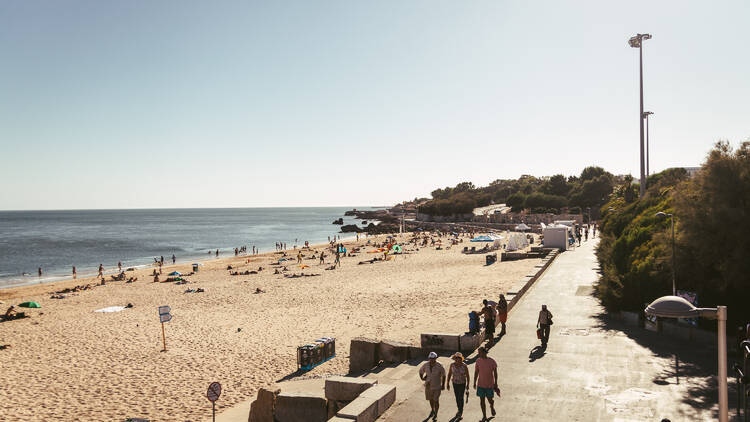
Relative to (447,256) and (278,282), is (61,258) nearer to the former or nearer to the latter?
(278,282)

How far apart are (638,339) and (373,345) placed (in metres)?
7.13

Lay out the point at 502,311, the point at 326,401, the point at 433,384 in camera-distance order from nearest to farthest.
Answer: the point at 433,384, the point at 326,401, the point at 502,311

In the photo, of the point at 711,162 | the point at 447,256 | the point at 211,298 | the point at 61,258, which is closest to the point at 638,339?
the point at 711,162

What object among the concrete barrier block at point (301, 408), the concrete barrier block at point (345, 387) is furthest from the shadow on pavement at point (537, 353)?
the concrete barrier block at point (301, 408)

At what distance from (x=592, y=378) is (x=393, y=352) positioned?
4695mm

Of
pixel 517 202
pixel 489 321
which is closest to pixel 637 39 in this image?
pixel 489 321

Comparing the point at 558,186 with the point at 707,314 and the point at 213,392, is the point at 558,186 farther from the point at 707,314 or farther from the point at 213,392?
the point at 707,314

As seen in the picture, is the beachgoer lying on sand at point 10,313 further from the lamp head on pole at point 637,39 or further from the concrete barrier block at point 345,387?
the lamp head on pole at point 637,39

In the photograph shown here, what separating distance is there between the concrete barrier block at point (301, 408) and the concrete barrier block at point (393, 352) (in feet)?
10.8

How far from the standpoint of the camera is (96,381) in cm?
1407

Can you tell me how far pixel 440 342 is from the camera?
11.8 meters

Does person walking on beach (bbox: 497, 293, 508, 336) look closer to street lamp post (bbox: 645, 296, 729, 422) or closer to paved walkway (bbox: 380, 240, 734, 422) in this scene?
paved walkway (bbox: 380, 240, 734, 422)

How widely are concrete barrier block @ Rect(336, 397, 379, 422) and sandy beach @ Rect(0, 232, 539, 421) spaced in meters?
5.66

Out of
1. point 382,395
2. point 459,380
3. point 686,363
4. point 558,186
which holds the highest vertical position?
point 558,186
